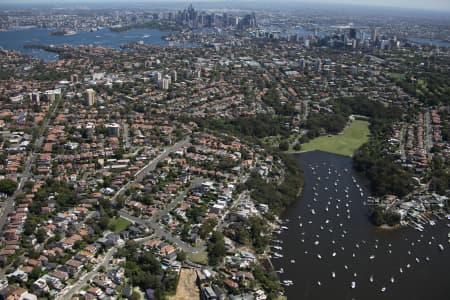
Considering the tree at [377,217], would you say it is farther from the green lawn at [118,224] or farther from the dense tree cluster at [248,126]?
the dense tree cluster at [248,126]

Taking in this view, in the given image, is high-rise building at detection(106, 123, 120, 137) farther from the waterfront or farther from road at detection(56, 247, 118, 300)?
road at detection(56, 247, 118, 300)

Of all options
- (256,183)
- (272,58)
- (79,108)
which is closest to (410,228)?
(256,183)

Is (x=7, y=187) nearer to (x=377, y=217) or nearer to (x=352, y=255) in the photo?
(x=352, y=255)

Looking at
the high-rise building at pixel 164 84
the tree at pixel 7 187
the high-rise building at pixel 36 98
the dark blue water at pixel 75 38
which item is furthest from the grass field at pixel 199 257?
the dark blue water at pixel 75 38

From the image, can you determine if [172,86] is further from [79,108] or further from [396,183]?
[396,183]

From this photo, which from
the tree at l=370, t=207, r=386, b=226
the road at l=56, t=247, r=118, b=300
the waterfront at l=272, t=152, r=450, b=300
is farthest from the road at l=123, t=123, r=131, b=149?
the tree at l=370, t=207, r=386, b=226

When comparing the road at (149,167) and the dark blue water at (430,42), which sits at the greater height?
the dark blue water at (430,42)

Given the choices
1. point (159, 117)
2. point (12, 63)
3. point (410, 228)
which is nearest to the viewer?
point (410, 228)
